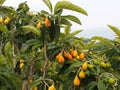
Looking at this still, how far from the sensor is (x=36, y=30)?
11.1 feet

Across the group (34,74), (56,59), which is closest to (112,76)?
(56,59)

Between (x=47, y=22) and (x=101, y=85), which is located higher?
(x=47, y=22)

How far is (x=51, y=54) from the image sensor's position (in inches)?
136

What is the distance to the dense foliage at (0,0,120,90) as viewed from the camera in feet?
10.7

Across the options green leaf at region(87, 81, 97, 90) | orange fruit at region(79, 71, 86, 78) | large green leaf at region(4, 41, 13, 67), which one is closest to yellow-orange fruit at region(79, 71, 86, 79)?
orange fruit at region(79, 71, 86, 78)

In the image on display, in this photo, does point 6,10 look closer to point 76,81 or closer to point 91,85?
point 76,81

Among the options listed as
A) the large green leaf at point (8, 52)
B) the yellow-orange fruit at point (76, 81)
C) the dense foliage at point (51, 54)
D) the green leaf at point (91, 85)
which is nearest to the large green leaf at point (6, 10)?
the dense foliage at point (51, 54)

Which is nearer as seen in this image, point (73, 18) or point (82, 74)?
point (82, 74)

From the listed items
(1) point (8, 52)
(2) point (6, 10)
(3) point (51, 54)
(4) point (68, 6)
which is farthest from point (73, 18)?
(1) point (8, 52)

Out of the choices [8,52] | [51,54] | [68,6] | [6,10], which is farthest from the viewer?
[8,52]

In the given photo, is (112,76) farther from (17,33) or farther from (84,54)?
(17,33)

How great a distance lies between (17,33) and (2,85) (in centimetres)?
63

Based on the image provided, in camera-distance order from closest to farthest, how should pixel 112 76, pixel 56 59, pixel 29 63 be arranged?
pixel 112 76 < pixel 56 59 < pixel 29 63

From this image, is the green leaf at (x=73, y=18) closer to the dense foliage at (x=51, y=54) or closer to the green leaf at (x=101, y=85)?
the dense foliage at (x=51, y=54)
